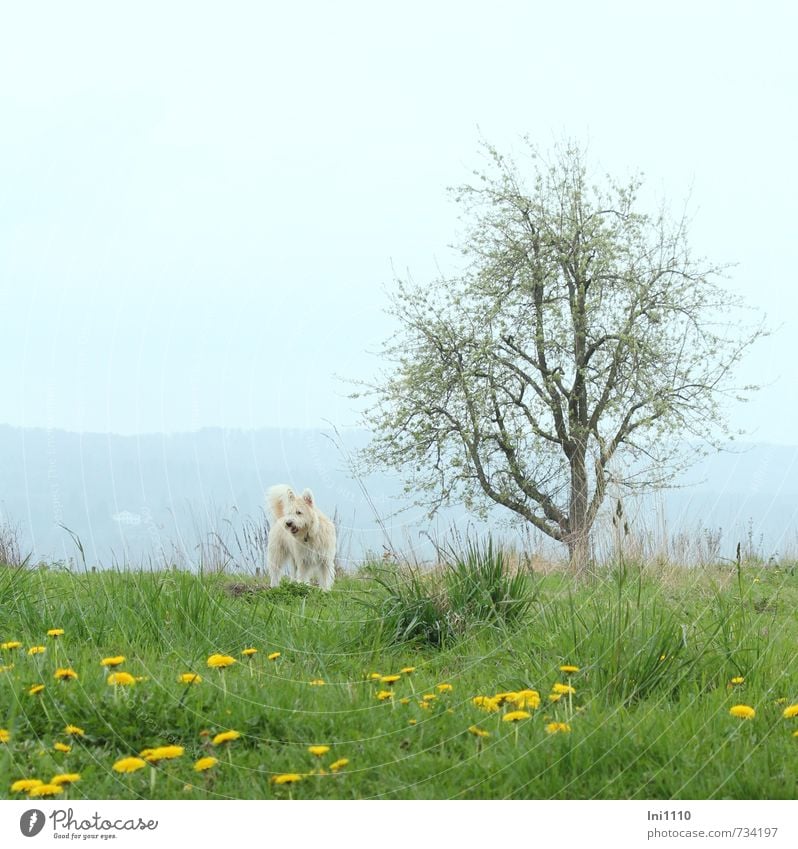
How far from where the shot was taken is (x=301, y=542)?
11.1 metres

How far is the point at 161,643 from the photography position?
20.0 feet

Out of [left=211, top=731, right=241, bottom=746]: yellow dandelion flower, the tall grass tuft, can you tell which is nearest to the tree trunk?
the tall grass tuft

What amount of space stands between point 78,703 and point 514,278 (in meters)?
16.4

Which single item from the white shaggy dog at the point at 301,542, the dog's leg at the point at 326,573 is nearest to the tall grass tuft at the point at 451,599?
the dog's leg at the point at 326,573

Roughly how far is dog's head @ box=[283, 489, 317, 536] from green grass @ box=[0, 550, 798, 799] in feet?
12.6

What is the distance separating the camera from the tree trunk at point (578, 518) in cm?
1039

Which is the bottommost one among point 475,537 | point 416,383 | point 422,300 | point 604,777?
point 604,777

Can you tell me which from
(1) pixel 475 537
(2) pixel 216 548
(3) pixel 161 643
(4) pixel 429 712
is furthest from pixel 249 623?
(2) pixel 216 548

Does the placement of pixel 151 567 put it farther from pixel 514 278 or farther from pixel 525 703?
pixel 514 278

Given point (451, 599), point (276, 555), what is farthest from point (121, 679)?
point (276, 555)

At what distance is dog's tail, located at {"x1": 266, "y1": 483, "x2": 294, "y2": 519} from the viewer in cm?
1147

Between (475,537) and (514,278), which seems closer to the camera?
(475,537)
